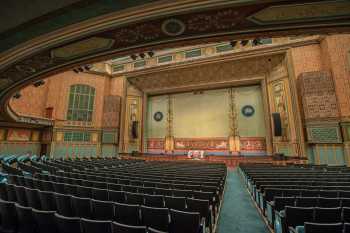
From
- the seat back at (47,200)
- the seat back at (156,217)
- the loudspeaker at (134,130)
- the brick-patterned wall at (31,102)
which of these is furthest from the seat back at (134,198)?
the brick-patterned wall at (31,102)

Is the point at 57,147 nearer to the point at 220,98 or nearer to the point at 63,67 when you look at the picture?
the point at 63,67

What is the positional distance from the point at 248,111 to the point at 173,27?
1384 cm

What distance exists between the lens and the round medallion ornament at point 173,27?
11.8ft

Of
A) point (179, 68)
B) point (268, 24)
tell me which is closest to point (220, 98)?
point (179, 68)

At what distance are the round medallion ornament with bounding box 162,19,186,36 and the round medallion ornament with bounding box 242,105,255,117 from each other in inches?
533

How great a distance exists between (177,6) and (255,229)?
4.46 meters

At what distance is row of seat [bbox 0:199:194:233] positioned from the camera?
1.74 m

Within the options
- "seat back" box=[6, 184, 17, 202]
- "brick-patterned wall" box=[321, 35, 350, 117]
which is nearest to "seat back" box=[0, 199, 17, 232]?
"seat back" box=[6, 184, 17, 202]

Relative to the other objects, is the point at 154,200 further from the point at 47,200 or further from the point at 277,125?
the point at 277,125

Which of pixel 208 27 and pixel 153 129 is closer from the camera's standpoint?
→ pixel 208 27

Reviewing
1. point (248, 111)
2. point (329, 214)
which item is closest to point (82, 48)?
point (329, 214)

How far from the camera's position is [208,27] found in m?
3.75

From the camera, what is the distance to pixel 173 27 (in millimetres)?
3777

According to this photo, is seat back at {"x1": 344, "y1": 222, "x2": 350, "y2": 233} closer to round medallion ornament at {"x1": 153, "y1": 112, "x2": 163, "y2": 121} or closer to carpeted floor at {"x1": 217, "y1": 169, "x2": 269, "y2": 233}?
carpeted floor at {"x1": 217, "y1": 169, "x2": 269, "y2": 233}
